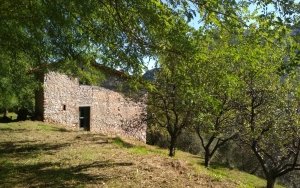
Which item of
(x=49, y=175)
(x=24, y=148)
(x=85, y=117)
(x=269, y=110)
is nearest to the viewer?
(x=49, y=175)

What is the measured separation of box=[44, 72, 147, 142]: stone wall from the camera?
941 inches

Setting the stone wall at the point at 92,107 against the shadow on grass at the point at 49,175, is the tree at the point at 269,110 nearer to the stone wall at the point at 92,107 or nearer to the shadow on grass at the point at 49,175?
the stone wall at the point at 92,107

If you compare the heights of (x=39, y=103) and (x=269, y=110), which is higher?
(x=39, y=103)

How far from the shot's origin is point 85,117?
27312mm

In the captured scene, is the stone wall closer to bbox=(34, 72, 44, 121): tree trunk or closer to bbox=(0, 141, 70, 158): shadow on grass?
bbox=(34, 72, 44, 121): tree trunk

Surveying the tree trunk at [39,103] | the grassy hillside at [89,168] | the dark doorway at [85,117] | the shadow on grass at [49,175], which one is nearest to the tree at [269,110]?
the grassy hillside at [89,168]

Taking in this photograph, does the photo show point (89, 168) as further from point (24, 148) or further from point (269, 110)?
point (269, 110)

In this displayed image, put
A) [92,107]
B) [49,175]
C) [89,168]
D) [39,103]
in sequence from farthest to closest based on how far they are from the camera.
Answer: [92,107] → [39,103] → [89,168] → [49,175]

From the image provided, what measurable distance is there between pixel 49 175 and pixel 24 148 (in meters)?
4.40

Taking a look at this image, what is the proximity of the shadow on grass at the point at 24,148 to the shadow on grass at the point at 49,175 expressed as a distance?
1.45 m

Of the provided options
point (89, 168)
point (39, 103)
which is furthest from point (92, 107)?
point (89, 168)

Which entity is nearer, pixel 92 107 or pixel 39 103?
pixel 39 103

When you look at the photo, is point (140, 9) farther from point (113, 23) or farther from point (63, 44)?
point (63, 44)

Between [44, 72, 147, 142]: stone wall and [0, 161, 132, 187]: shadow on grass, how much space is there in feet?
40.0
